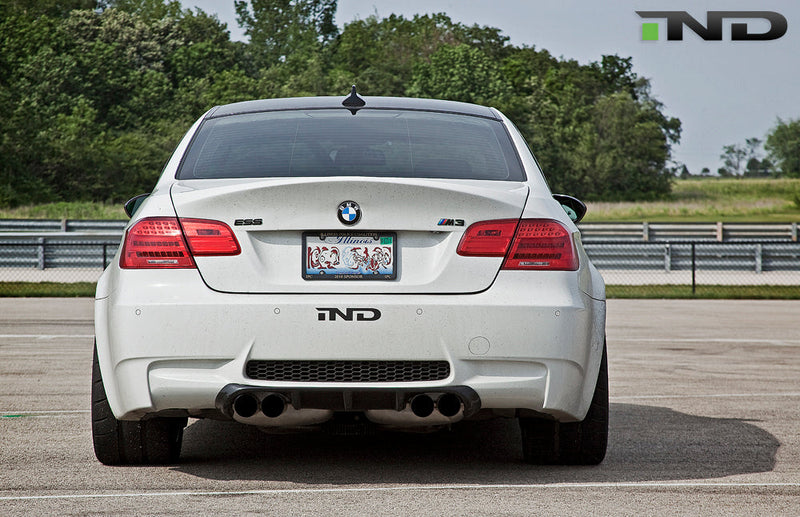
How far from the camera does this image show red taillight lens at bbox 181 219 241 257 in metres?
4.64

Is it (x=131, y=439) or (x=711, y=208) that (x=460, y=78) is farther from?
(x=131, y=439)

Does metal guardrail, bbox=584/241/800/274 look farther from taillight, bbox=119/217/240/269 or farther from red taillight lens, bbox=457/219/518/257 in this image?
taillight, bbox=119/217/240/269

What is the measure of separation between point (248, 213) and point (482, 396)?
1.20 metres

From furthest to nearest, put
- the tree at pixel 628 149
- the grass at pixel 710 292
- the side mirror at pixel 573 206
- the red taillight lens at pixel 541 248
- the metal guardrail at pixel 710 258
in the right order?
the tree at pixel 628 149 < the metal guardrail at pixel 710 258 < the grass at pixel 710 292 < the side mirror at pixel 573 206 < the red taillight lens at pixel 541 248

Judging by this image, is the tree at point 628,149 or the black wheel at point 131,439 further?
the tree at point 628,149

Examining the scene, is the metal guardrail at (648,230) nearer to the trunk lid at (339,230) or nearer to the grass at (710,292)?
the grass at (710,292)

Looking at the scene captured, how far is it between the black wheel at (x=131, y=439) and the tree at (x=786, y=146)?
137 m

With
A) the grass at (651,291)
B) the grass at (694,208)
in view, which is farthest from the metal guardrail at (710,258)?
the grass at (694,208)

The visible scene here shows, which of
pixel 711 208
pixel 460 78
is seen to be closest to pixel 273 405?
pixel 711 208

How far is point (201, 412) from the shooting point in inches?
187

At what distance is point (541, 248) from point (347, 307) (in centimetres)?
84

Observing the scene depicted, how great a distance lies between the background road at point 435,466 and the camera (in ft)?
14.8

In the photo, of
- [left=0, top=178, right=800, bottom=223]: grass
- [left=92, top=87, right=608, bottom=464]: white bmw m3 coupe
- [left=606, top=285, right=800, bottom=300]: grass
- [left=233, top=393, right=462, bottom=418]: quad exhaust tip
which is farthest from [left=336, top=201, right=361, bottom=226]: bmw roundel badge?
[left=0, top=178, right=800, bottom=223]: grass

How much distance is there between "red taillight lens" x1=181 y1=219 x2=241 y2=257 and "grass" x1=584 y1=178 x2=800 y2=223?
182 ft
